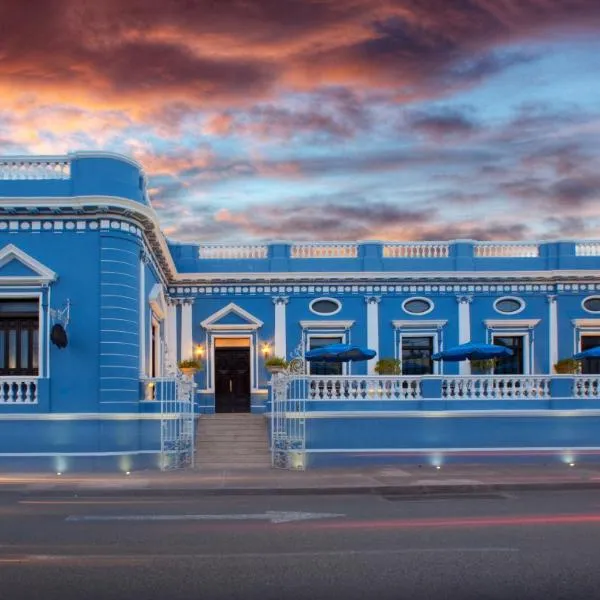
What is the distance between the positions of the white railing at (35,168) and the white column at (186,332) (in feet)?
A: 36.2

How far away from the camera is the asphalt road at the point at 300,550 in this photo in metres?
8.36

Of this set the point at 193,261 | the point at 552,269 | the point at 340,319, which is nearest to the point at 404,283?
the point at 340,319

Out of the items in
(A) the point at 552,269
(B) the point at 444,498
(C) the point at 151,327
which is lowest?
(B) the point at 444,498

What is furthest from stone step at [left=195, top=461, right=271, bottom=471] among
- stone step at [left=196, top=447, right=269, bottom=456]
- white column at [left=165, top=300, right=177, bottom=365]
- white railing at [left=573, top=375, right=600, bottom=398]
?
white column at [left=165, top=300, right=177, bottom=365]

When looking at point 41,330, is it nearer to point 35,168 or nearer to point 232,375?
point 35,168

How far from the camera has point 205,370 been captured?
32.5m

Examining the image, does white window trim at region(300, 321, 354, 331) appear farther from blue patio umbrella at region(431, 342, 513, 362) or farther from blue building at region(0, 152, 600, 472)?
blue building at region(0, 152, 600, 472)

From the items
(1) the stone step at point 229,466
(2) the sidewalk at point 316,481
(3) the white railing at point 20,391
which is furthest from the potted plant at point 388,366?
(3) the white railing at point 20,391

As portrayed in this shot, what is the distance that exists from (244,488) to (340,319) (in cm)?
1612

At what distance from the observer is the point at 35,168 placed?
873 inches

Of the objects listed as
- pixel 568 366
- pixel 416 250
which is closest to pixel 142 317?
pixel 416 250

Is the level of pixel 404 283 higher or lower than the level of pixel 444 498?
higher

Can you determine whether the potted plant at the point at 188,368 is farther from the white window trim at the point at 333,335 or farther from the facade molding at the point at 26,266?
the facade molding at the point at 26,266

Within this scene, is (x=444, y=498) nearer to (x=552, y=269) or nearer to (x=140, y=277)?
(x=140, y=277)
